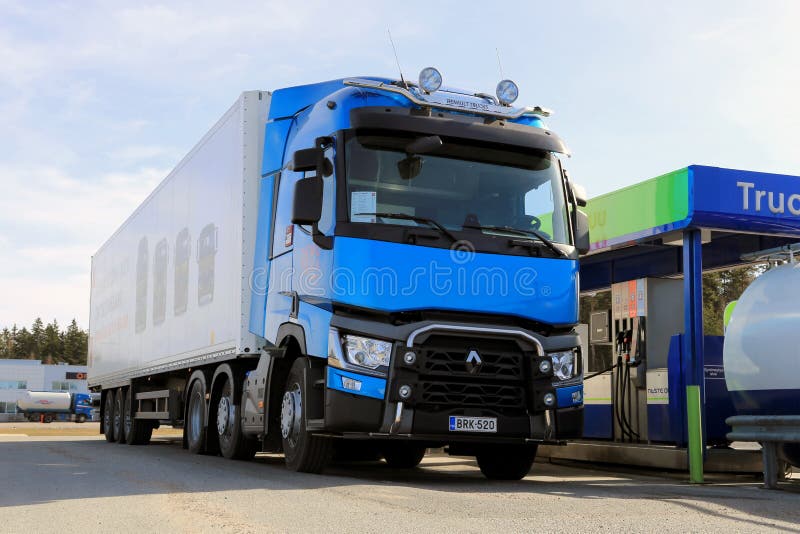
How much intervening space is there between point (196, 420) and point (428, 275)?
21.2 ft

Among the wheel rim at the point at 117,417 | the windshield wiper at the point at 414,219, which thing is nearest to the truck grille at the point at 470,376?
the windshield wiper at the point at 414,219

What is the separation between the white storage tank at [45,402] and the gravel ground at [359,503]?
251 feet

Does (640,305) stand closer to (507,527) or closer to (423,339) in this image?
(423,339)

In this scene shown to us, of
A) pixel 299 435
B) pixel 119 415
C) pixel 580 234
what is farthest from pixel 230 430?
pixel 119 415

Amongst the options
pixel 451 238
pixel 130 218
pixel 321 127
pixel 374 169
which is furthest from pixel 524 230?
pixel 130 218

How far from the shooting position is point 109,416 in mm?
21500

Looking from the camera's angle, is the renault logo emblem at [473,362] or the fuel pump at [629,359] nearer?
the renault logo emblem at [473,362]

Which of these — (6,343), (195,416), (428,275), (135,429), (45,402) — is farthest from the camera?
(6,343)

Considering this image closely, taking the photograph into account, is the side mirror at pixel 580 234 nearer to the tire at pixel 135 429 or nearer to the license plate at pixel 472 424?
the license plate at pixel 472 424

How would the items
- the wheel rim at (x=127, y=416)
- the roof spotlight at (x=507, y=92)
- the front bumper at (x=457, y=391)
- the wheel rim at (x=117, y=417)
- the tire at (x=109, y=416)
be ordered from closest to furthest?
the front bumper at (x=457, y=391) → the roof spotlight at (x=507, y=92) → the wheel rim at (x=127, y=416) → the wheel rim at (x=117, y=417) → the tire at (x=109, y=416)

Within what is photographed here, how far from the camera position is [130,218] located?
1922cm

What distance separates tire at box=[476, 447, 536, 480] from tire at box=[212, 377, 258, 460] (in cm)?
301

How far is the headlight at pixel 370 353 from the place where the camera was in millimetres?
8391

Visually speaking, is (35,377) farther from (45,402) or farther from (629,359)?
(629,359)
